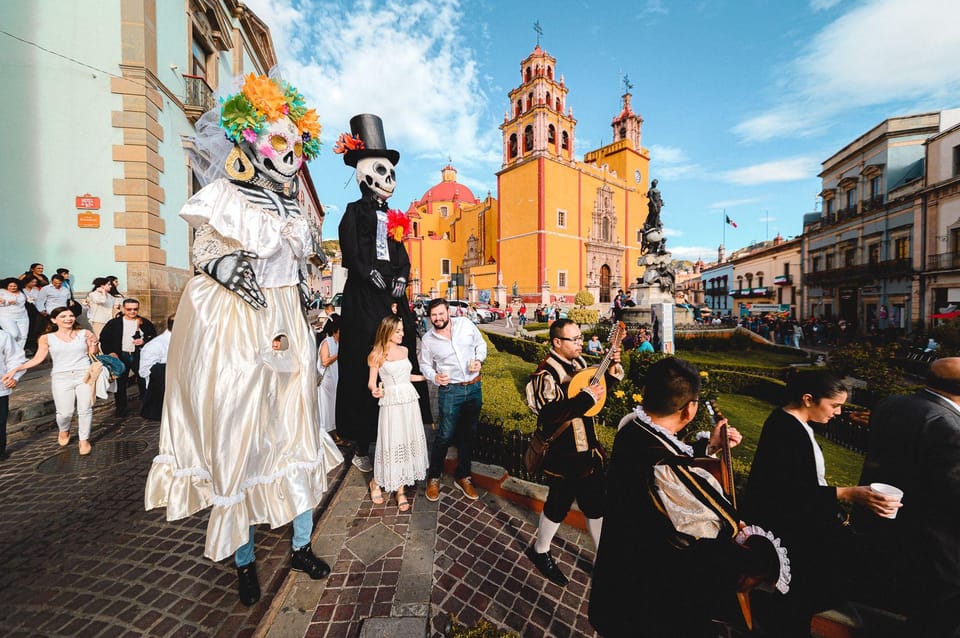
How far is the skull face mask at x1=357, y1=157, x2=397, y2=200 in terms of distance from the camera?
4.13 metres

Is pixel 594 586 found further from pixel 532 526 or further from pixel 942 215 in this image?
pixel 942 215

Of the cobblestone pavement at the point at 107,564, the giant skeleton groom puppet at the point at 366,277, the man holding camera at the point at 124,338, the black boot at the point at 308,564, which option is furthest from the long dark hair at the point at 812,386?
the man holding camera at the point at 124,338

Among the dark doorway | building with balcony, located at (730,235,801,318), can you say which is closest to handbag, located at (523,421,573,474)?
building with balcony, located at (730,235,801,318)

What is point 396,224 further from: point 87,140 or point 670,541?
point 87,140

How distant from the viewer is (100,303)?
756 cm

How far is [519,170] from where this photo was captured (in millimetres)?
34844

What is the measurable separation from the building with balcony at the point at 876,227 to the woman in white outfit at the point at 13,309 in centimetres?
3327

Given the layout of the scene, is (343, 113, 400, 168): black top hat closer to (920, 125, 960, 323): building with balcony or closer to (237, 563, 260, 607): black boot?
(237, 563, 260, 607): black boot

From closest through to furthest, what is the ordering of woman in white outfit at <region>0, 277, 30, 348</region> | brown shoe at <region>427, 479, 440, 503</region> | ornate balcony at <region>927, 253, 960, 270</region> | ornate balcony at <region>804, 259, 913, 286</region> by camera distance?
brown shoe at <region>427, 479, 440, 503</region> → woman in white outfit at <region>0, 277, 30, 348</region> → ornate balcony at <region>927, 253, 960, 270</region> → ornate balcony at <region>804, 259, 913, 286</region>

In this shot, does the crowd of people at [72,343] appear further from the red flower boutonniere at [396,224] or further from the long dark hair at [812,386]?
the long dark hair at [812,386]

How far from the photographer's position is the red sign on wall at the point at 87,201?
29.4 ft

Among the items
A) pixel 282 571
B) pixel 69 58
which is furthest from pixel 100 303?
pixel 282 571

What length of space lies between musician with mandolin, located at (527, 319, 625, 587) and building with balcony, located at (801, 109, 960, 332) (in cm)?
2748

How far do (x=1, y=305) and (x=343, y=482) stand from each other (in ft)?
25.5
